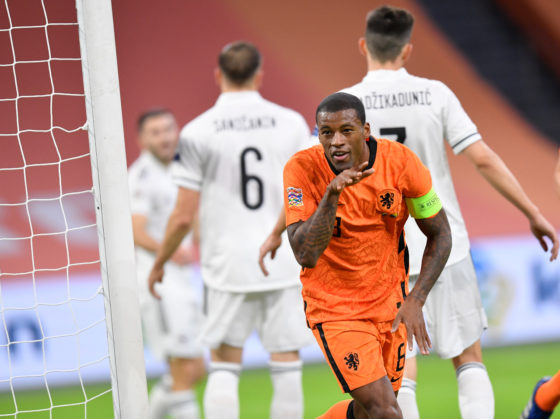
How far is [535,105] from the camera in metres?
8.10

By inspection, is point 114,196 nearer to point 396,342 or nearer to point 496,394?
point 396,342

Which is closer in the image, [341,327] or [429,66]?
[341,327]

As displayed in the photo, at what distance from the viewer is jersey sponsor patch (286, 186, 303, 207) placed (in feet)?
9.62

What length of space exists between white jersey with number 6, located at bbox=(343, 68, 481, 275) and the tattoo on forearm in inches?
23.6

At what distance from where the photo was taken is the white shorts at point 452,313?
370 cm

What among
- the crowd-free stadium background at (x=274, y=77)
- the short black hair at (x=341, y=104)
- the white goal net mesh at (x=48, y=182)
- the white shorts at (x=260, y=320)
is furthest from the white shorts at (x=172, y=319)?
the short black hair at (x=341, y=104)

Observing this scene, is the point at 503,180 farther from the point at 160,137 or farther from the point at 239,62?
the point at 160,137

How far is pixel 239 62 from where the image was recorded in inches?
169

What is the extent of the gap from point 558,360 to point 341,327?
3712 millimetres

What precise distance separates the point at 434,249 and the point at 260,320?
144cm

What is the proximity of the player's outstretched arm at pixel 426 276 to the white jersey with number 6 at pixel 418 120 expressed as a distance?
0.61 m

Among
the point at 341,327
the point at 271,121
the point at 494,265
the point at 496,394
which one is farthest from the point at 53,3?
the point at 341,327

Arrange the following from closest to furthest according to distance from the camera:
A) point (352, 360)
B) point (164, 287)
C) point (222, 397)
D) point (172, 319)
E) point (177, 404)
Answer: point (352, 360) → point (222, 397) → point (177, 404) → point (172, 319) → point (164, 287)

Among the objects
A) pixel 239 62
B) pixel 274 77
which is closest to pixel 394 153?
pixel 239 62
